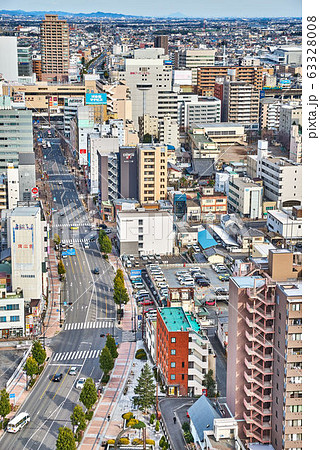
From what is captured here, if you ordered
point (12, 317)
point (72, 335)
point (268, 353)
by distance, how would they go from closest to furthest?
point (268, 353)
point (12, 317)
point (72, 335)

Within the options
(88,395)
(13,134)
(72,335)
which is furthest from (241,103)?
(88,395)

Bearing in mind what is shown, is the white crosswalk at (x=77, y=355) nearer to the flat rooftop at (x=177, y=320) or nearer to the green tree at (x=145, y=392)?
the flat rooftop at (x=177, y=320)

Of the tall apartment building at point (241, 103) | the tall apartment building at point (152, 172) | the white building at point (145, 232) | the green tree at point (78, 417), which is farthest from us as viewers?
the tall apartment building at point (241, 103)

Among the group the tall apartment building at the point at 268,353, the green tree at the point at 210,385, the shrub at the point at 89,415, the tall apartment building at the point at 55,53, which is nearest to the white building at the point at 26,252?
the shrub at the point at 89,415

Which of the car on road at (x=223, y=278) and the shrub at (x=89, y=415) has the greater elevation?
the car on road at (x=223, y=278)

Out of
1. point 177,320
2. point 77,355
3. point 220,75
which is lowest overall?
point 77,355

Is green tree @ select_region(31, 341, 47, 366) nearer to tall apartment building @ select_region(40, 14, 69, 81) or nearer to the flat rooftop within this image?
the flat rooftop

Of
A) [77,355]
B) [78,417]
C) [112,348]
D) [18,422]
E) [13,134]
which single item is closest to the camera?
[78,417]

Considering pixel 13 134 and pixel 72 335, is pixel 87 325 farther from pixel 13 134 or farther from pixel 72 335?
pixel 13 134
